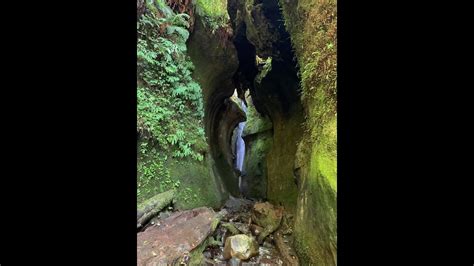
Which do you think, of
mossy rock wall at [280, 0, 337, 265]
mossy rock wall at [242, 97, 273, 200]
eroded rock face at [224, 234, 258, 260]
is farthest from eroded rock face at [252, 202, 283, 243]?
mossy rock wall at [242, 97, 273, 200]

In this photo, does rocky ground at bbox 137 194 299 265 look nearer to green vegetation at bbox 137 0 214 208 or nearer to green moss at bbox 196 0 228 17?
green vegetation at bbox 137 0 214 208

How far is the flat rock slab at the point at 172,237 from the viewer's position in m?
3.42

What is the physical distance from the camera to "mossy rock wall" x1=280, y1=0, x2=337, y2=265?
3123mm

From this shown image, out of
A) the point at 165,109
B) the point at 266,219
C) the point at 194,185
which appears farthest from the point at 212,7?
the point at 266,219

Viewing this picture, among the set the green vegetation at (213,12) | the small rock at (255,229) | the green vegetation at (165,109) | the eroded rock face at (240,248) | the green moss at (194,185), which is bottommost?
the small rock at (255,229)

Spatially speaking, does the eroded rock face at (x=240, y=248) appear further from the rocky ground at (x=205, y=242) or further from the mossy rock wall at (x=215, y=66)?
the mossy rock wall at (x=215, y=66)

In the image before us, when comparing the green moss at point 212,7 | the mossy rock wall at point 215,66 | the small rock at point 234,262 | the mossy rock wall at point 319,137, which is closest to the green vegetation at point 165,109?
the mossy rock wall at point 215,66

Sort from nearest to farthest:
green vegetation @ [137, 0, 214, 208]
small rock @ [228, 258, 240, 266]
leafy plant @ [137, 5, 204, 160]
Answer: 1. small rock @ [228, 258, 240, 266]
2. green vegetation @ [137, 0, 214, 208]
3. leafy plant @ [137, 5, 204, 160]

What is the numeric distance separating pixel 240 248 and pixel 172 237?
1.25 metres

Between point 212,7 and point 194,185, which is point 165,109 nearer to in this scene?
point 194,185

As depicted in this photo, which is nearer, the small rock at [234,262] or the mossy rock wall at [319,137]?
the mossy rock wall at [319,137]
